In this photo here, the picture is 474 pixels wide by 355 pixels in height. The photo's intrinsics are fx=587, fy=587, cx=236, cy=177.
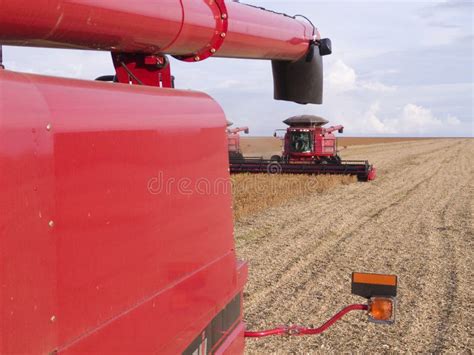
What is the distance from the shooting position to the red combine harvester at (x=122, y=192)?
1587 millimetres

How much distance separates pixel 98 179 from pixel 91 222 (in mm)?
142

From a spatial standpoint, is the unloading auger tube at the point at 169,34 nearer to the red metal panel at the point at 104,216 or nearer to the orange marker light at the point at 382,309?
the red metal panel at the point at 104,216

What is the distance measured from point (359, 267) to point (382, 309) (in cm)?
573

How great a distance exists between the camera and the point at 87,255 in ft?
6.09

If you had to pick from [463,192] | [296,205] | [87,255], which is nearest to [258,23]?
[87,255]

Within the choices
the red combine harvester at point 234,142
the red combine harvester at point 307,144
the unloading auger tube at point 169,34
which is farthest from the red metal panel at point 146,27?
the red combine harvester at point 234,142

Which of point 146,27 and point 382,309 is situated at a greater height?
point 146,27

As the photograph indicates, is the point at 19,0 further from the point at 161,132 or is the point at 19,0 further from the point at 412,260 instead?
the point at 412,260

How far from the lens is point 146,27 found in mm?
2473

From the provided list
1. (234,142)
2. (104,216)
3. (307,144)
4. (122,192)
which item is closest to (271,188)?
(307,144)

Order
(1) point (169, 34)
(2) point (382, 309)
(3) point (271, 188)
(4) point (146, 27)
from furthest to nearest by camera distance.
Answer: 1. (3) point (271, 188)
2. (2) point (382, 309)
3. (1) point (169, 34)
4. (4) point (146, 27)

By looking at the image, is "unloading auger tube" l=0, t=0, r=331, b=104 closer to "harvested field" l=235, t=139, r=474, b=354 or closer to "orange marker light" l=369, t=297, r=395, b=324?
"orange marker light" l=369, t=297, r=395, b=324

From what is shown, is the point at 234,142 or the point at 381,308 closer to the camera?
the point at 381,308

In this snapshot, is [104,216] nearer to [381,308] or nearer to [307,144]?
[381,308]
